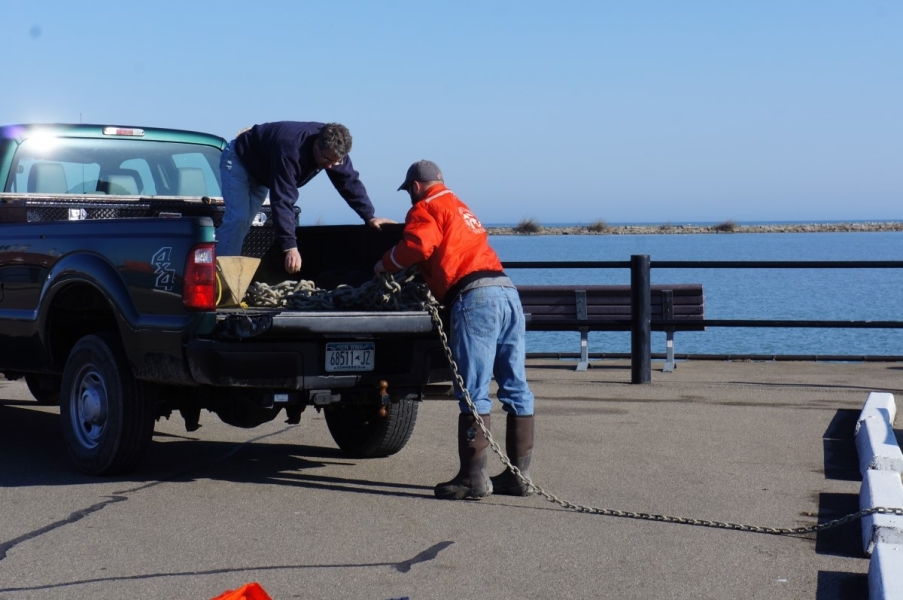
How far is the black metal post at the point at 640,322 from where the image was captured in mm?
11195

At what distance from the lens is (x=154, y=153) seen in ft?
28.9

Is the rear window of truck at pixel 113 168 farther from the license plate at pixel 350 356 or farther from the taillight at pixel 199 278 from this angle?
the license plate at pixel 350 356

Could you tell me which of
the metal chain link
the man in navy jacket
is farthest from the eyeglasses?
the metal chain link

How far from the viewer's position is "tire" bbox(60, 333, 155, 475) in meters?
6.73

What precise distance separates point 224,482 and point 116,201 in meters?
2.44

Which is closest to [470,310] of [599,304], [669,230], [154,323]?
[154,323]

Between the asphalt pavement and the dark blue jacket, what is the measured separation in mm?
1537

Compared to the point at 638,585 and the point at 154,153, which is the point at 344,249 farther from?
the point at 638,585

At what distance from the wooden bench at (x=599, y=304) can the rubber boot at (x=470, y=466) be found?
6.15 m

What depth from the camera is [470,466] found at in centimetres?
639

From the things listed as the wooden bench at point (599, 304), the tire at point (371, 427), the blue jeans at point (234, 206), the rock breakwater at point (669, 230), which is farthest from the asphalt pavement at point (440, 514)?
the rock breakwater at point (669, 230)

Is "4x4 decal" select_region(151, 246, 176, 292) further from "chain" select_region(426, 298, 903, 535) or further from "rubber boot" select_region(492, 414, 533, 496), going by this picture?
"rubber boot" select_region(492, 414, 533, 496)

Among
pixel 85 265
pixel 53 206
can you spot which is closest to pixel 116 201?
pixel 53 206

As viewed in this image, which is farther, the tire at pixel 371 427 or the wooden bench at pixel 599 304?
the wooden bench at pixel 599 304
